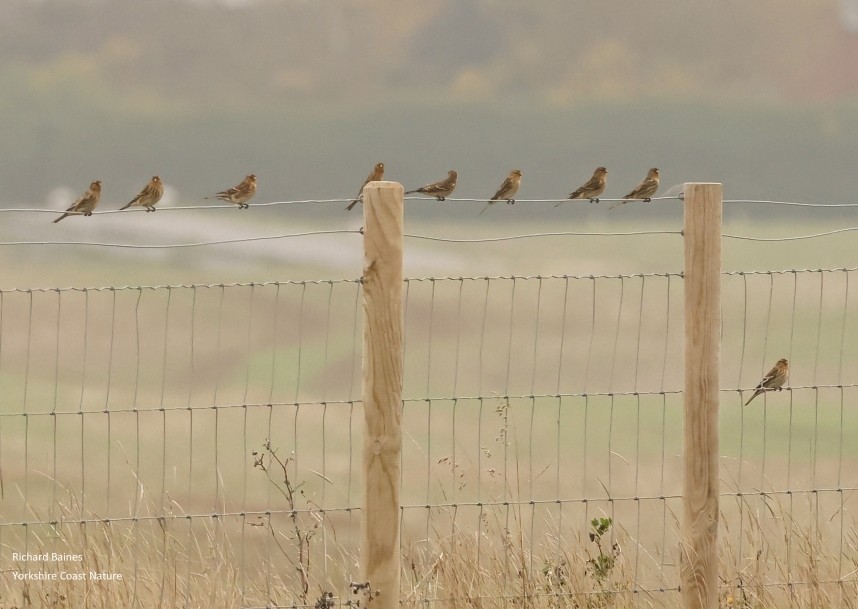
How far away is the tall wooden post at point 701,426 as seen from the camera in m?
6.23

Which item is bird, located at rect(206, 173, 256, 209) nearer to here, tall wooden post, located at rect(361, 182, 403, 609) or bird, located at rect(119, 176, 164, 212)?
bird, located at rect(119, 176, 164, 212)

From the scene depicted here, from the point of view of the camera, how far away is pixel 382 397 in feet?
18.8

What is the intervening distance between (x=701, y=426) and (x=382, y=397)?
1.70m

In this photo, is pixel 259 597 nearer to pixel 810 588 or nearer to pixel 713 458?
pixel 713 458

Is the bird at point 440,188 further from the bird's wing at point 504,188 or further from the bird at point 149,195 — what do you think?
the bird at point 149,195

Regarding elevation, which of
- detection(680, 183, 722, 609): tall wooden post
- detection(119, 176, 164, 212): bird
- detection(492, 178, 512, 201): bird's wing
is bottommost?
detection(680, 183, 722, 609): tall wooden post

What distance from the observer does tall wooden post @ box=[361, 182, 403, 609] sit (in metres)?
5.75

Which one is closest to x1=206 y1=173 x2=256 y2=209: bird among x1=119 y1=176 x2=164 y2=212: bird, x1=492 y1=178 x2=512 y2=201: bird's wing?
x1=119 y1=176 x2=164 y2=212: bird

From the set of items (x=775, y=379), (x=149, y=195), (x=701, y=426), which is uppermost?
(x=149, y=195)

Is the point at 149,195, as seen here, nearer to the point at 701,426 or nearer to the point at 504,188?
the point at 504,188

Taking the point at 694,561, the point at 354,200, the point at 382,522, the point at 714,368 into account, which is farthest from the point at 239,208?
the point at 694,561

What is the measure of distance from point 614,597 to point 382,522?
1.48m

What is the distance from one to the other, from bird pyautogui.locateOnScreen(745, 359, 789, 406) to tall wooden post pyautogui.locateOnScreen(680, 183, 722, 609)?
0.59m

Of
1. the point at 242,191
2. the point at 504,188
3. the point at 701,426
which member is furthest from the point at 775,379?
the point at 242,191
